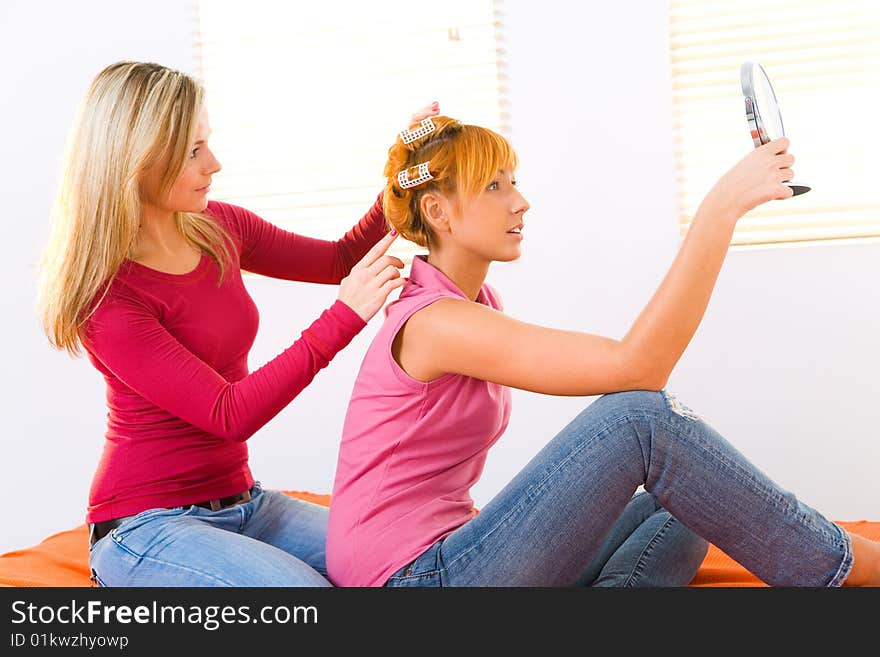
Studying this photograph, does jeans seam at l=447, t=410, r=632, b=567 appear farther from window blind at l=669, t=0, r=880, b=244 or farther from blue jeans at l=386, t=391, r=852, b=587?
window blind at l=669, t=0, r=880, b=244

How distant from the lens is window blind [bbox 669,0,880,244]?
2.72 meters

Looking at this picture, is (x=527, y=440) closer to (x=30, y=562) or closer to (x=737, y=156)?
(x=737, y=156)

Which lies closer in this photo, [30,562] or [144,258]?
[144,258]

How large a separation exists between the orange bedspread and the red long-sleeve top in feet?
0.83

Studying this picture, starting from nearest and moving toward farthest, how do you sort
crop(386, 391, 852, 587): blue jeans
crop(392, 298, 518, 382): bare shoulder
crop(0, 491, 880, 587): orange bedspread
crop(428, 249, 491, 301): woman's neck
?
1. crop(386, 391, 852, 587): blue jeans
2. crop(392, 298, 518, 382): bare shoulder
3. crop(428, 249, 491, 301): woman's neck
4. crop(0, 491, 880, 587): orange bedspread

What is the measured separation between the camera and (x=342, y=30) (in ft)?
→ 9.81

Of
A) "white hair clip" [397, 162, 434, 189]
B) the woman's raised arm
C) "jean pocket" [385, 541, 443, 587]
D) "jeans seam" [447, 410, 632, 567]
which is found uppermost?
"white hair clip" [397, 162, 434, 189]

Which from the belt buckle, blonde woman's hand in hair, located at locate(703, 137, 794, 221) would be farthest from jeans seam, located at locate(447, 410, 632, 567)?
the belt buckle

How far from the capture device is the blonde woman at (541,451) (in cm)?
143

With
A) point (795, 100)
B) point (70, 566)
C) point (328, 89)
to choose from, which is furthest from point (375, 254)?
point (795, 100)
